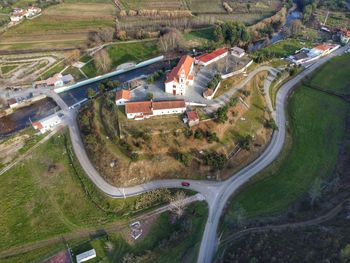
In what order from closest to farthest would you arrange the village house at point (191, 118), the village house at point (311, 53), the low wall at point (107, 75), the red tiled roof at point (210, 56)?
the village house at point (191, 118), the red tiled roof at point (210, 56), the low wall at point (107, 75), the village house at point (311, 53)

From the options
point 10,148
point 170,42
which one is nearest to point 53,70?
point 10,148

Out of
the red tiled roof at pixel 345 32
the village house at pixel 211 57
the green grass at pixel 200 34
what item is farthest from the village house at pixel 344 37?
the village house at pixel 211 57

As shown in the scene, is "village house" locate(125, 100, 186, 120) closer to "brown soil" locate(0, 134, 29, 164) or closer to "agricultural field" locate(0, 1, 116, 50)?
"brown soil" locate(0, 134, 29, 164)

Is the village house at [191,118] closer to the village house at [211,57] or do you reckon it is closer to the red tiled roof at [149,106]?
the red tiled roof at [149,106]

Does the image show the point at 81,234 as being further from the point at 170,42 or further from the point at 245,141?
the point at 170,42

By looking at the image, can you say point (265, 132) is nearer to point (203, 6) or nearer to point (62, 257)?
point (62, 257)

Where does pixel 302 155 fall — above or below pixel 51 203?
above
